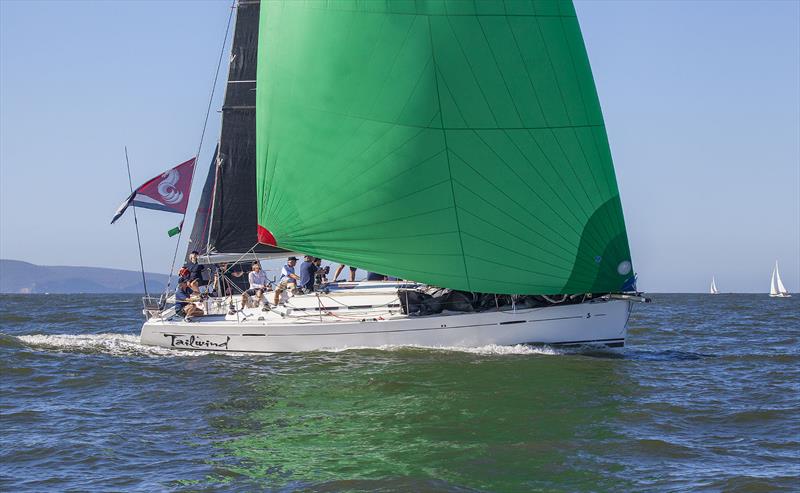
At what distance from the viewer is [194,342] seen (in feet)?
62.0

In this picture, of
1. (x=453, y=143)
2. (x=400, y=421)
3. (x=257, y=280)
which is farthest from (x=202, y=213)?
(x=400, y=421)

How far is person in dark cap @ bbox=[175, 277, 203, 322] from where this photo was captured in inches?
764

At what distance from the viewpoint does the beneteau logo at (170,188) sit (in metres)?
21.1

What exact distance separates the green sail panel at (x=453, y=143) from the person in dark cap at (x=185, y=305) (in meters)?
3.41

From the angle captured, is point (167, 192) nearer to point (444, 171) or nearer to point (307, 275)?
point (307, 275)

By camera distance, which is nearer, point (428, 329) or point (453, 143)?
point (453, 143)

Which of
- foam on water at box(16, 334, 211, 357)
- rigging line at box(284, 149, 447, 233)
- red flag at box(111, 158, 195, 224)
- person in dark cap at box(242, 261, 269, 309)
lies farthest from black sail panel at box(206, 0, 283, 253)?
rigging line at box(284, 149, 447, 233)

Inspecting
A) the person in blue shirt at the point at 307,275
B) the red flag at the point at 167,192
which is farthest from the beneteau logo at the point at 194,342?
the red flag at the point at 167,192

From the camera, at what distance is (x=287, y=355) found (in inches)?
711

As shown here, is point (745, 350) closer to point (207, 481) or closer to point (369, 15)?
point (369, 15)

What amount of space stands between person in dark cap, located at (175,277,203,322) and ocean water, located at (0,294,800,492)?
0.90 metres

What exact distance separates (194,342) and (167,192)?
4.13 m

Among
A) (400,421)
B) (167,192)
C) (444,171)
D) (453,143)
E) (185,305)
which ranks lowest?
(400,421)

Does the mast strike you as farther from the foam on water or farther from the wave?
the wave
